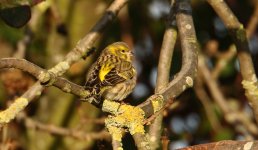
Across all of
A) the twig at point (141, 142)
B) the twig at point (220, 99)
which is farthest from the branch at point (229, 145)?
the twig at point (220, 99)

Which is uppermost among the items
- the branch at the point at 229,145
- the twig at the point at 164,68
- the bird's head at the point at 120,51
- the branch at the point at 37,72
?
the bird's head at the point at 120,51

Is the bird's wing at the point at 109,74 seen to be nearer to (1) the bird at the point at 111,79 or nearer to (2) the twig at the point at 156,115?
(1) the bird at the point at 111,79

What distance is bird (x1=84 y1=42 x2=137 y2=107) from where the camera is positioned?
145 inches

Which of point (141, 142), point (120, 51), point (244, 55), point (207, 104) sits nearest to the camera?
point (141, 142)

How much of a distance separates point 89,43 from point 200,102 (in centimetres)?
299

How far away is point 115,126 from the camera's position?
3.11m

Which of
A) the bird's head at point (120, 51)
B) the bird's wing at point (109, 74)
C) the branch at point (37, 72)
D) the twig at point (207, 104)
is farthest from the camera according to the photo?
the twig at point (207, 104)

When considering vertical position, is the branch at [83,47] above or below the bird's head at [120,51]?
below

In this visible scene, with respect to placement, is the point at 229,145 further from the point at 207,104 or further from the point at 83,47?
the point at 207,104

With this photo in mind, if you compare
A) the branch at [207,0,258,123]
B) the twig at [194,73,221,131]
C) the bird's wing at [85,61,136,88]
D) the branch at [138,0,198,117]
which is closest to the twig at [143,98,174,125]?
the branch at [138,0,198,117]

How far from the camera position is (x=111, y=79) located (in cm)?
394

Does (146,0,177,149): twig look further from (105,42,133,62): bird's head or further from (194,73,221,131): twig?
(194,73,221,131): twig

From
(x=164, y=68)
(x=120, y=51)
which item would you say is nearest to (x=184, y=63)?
(x=164, y=68)

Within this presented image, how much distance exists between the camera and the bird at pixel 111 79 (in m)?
3.68
